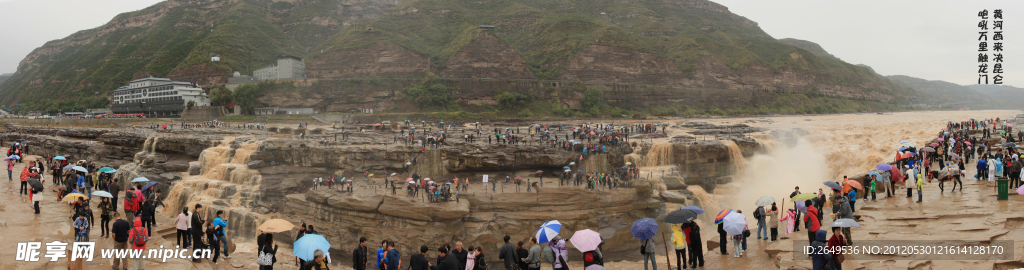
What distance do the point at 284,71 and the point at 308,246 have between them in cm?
8366

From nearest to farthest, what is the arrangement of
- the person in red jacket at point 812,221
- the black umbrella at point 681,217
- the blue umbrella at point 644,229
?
the person in red jacket at point 812,221, the blue umbrella at point 644,229, the black umbrella at point 681,217

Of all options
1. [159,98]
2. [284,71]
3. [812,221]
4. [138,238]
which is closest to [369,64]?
[284,71]

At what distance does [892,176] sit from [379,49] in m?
83.2

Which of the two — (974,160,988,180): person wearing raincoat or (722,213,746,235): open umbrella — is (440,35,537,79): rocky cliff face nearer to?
(974,160,988,180): person wearing raincoat

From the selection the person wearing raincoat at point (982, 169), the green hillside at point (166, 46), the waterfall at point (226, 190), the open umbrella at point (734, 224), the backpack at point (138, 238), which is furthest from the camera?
the green hillside at point (166, 46)

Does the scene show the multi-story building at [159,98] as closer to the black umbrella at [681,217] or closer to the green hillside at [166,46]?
the green hillside at [166,46]

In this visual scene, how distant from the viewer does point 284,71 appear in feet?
275

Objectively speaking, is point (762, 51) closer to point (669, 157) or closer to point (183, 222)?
point (669, 157)

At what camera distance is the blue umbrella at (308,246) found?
987 cm

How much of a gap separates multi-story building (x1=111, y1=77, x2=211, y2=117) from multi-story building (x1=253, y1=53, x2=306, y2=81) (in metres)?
13.7

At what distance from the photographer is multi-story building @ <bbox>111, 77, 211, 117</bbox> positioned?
2660 inches

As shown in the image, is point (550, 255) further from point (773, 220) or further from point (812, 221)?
point (773, 220)

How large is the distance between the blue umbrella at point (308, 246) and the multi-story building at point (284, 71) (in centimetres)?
8123

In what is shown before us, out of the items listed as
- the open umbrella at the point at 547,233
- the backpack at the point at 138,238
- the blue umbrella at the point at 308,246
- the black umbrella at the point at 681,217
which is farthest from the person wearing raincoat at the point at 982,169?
the backpack at the point at 138,238
